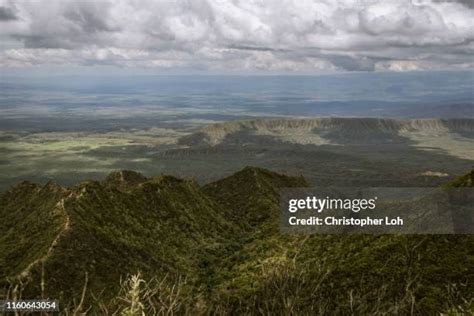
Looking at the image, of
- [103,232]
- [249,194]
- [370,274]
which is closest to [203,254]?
[103,232]

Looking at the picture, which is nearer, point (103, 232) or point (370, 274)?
point (370, 274)

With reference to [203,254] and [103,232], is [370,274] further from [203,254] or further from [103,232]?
[203,254]

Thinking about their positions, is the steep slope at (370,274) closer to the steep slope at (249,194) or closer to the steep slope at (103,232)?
the steep slope at (103,232)

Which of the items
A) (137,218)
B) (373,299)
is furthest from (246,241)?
(373,299)

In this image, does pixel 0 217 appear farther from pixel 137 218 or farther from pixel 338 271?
pixel 338 271

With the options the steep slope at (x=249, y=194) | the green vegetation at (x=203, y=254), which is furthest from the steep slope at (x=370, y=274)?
the steep slope at (x=249, y=194)
